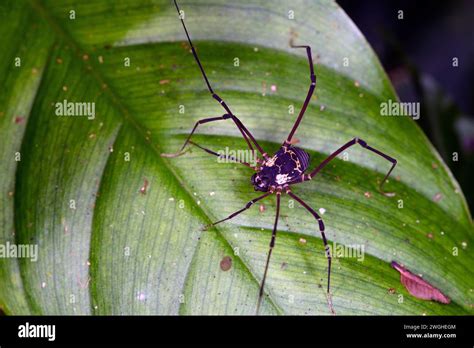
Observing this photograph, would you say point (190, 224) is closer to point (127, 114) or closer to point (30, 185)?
point (127, 114)

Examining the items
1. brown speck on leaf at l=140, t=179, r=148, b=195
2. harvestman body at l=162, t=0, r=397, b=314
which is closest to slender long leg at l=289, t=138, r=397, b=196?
harvestman body at l=162, t=0, r=397, b=314

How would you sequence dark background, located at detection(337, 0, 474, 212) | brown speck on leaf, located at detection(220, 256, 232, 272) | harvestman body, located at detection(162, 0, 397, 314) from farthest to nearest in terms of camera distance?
1. dark background, located at detection(337, 0, 474, 212)
2. harvestman body, located at detection(162, 0, 397, 314)
3. brown speck on leaf, located at detection(220, 256, 232, 272)

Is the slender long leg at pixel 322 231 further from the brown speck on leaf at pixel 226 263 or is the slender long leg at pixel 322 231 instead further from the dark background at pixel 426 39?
the dark background at pixel 426 39

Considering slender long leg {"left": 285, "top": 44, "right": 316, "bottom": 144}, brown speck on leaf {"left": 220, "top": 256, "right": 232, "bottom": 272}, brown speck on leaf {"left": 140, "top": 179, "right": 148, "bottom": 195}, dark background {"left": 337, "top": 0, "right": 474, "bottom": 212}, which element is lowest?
brown speck on leaf {"left": 220, "top": 256, "right": 232, "bottom": 272}

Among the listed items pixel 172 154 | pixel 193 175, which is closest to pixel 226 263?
pixel 193 175

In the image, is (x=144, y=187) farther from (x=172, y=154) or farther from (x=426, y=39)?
(x=426, y=39)

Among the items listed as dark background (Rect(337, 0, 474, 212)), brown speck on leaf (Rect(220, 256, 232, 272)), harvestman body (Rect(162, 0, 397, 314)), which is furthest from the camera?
dark background (Rect(337, 0, 474, 212))

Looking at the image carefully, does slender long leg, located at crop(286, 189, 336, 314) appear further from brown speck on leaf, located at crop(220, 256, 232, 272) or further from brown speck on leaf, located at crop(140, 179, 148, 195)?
brown speck on leaf, located at crop(140, 179, 148, 195)
